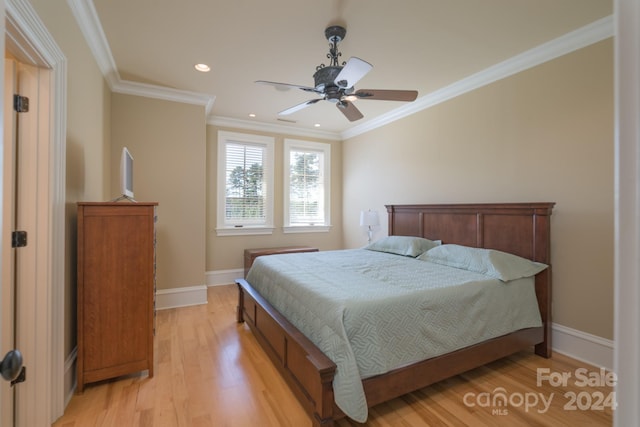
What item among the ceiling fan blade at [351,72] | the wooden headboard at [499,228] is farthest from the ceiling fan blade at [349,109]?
the wooden headboard at [499,228]

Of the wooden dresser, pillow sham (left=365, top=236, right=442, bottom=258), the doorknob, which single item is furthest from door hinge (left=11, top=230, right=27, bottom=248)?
pillow sham (left=365, top=236, right=442, bottom=258)

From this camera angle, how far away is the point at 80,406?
79.0 inches

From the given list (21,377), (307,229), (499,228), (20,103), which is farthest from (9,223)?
(307,229)

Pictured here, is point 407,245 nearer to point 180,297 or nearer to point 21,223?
point 180,297

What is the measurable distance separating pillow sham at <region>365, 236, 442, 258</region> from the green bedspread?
53 centimetres

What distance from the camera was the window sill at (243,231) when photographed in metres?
4.95

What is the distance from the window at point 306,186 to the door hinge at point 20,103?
12.6ft

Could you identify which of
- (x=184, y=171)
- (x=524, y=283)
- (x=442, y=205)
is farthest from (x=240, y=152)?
(x=524, y=283)

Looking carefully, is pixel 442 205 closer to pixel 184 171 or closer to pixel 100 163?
pixel 184 171

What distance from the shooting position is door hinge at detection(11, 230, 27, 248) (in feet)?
5.60

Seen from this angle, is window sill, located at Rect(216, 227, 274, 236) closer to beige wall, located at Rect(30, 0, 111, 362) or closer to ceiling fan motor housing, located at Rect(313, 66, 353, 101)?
beige wall, located at Rect(30, 0, 111, 362)

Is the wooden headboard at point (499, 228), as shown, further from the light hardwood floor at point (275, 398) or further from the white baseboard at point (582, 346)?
the light hardwood floor at point (275, 398)

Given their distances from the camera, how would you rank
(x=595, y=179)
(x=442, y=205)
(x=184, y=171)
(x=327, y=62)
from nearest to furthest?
(x=595, y=179) → (x=327, y=62) → (x=442, y=205) → (x=184, y=171)

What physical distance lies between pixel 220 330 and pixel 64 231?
5.69 feet
